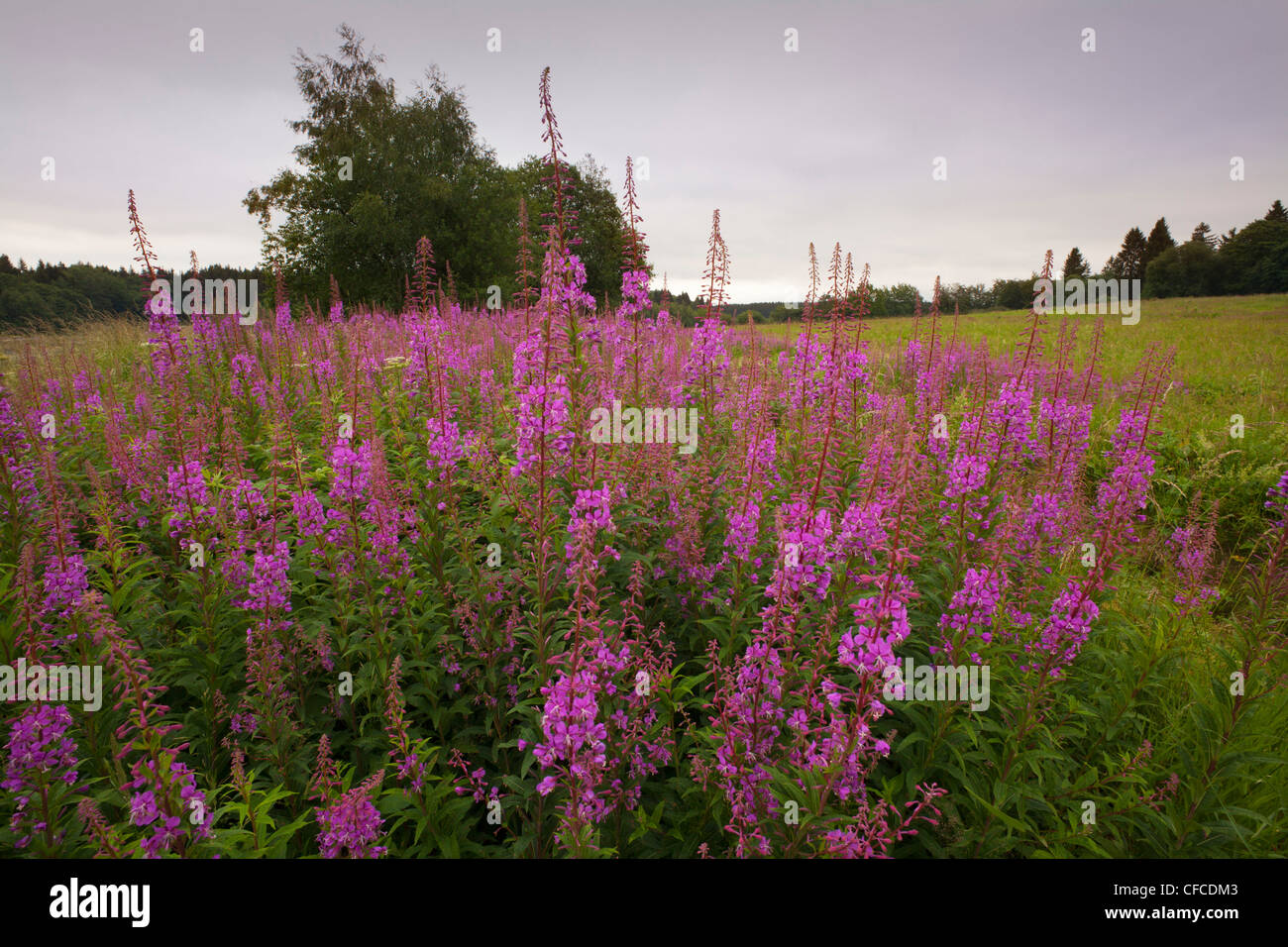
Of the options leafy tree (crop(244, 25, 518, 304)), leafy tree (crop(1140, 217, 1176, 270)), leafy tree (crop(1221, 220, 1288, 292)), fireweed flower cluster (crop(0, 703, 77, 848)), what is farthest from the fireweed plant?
leafy tree (crop(1140, 217, 1176, 270))

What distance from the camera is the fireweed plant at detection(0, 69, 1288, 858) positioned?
254 centimetres

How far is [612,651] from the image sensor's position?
119 inches

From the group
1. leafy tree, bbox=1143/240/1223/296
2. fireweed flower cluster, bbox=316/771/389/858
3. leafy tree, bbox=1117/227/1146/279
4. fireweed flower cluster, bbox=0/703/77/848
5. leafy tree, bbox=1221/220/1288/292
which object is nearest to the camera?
fireweed flower cluster, bbox=316/771/389/858

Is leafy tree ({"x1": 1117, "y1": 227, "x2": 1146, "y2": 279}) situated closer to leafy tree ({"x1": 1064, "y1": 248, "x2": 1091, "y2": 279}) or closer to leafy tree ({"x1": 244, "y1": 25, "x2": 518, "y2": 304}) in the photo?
leafy tree ({"x1": 1064, "y1": 248, "x2": 1091, "y2": 279})

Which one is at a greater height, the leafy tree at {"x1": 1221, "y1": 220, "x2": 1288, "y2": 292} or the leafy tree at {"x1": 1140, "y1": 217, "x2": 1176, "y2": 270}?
the leafy tree at {"x1": 1140, "y1": 217, "x2": 1176, "y2": 270}

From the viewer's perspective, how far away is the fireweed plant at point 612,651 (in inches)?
100

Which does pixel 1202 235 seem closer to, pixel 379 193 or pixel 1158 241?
pixel 1158 241

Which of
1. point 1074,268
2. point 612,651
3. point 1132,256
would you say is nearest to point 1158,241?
point 1132,256

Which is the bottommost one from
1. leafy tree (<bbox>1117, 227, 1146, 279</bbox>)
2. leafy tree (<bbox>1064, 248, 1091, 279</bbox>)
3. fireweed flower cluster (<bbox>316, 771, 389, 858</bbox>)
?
fireweed flower cluster (<bbox>316, 771, 389, 858</bbox>)

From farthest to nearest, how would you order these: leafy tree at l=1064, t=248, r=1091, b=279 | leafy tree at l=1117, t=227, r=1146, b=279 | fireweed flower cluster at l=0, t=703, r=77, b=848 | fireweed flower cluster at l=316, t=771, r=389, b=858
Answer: leafy tree at l=1117, t=227, r=1146, b=279 < leafy tree at l=1064, t=248, r=1091, b=279 < fireweed flower cluster at l=0, t=703, r=77, b=848 < fireweed flower cluster at l=316, t=771, r=389, b=858

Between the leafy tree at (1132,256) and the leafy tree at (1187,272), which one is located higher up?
the leafy tree at (1132,256)

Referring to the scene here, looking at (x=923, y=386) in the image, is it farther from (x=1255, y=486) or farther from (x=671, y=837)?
(x=671, y=837)

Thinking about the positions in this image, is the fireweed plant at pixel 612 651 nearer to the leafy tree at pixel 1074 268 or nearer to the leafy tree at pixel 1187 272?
the leafy tree at pixel 1074 268

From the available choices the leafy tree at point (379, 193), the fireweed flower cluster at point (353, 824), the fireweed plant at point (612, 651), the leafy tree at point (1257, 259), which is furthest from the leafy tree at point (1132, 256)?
the fireweed flower cluster at point (353, 824)
